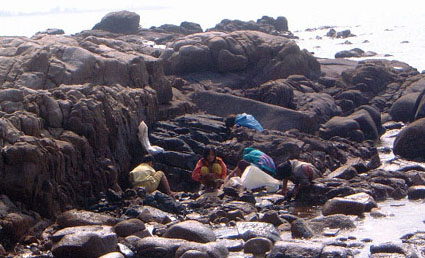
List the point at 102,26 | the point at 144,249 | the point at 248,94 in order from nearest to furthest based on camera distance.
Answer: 1. the point at 144,249
2. the point at 248,94
3. the point at 102,26

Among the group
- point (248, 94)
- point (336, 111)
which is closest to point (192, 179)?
point (248, 94)

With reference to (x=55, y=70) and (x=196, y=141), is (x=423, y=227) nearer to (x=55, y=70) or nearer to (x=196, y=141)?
(x=196, y=141)

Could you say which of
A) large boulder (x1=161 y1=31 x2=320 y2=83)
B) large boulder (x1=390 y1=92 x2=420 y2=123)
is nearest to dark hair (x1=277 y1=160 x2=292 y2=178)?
large boulder (x1=390 y1=92 x2=420 y2=123)

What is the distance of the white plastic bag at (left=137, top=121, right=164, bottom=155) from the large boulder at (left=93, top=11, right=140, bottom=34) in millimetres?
30549

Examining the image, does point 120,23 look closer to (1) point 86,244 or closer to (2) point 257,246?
(2) point 257,246

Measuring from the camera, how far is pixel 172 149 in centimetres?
1420

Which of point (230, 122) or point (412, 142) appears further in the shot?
point (412, 142)

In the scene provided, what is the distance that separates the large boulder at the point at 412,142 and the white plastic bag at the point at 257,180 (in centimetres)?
512

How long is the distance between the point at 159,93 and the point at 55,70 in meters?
3.14

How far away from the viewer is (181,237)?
30.2 feet

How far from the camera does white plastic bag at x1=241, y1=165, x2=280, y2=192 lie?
42.4ft

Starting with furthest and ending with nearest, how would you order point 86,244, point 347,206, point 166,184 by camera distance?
point 166,184
point 347,206
point 86,244

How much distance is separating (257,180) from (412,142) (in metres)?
5.54

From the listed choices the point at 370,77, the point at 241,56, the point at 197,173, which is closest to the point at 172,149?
the point at 197,173
